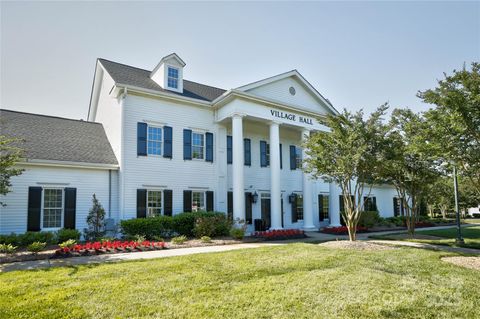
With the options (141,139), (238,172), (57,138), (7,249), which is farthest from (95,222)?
(238,172)

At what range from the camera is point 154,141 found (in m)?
17.0

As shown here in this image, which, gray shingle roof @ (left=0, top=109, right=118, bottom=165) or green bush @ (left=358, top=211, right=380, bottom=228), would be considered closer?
gray shingle roof @ (left=0, top=109, right=118, bottom=165)

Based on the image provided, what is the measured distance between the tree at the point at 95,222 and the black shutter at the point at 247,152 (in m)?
9.02

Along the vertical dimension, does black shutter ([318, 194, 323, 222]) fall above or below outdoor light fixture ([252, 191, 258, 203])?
below

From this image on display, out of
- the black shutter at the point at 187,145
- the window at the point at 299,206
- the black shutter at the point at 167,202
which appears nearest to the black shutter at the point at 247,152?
the black shutter at the point at 187,145

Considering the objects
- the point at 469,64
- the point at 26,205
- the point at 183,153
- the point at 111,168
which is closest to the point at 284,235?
the point at 183,153

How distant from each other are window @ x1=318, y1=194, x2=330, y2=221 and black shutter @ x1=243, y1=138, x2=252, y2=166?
6748mm

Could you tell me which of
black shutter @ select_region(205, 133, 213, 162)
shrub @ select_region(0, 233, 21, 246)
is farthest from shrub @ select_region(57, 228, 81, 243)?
black shutter @ select_region(205, 133, 213, 162)

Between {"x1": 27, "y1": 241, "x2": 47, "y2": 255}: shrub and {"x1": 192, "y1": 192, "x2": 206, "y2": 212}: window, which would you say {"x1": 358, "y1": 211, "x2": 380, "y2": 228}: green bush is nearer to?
{"x1": 192, "y1": 192, "x2": 206, "y2": 212}: window

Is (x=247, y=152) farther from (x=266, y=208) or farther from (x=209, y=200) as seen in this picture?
(x=209, y=200)

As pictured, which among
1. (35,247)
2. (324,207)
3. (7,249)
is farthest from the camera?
(324,207)

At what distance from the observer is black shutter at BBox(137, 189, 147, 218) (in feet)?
51.7

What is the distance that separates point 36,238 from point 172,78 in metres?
10.6

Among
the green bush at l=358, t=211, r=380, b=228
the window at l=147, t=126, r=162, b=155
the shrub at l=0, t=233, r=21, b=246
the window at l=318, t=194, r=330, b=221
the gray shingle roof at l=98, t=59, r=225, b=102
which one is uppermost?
the gray shingle roof at l=98, t=59, r=225, b=102
